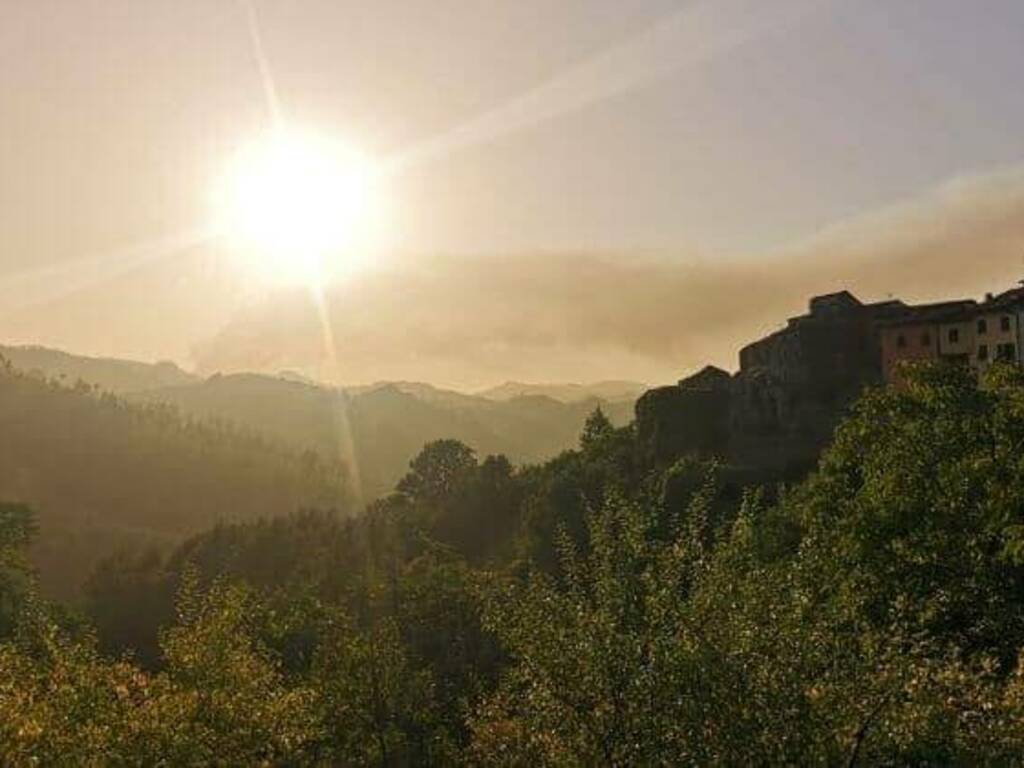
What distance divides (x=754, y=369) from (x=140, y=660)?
87.1 meters

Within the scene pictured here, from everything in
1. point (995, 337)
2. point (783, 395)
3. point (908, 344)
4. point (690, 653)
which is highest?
point (908, 344)

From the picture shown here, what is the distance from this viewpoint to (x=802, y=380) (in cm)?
12150

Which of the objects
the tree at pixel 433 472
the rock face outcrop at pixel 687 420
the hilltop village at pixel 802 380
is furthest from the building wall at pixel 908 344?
the tree at pixel 433 472

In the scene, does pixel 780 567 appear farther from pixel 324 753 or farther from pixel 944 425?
pixel 324 753

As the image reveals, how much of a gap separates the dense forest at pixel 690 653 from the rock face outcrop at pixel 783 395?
163 feet

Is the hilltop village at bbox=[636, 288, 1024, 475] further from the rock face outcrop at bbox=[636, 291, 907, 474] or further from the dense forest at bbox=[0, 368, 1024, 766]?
the dense forest at bbox=[0, 368, 1024, 766]

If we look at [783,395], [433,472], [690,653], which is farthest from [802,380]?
[690,653]

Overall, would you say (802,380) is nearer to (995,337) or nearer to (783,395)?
(783,395)

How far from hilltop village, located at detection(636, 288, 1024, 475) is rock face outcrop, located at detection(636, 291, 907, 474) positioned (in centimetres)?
12

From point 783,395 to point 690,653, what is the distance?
10406cm

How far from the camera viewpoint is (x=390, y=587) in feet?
269

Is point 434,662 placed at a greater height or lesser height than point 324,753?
lesser

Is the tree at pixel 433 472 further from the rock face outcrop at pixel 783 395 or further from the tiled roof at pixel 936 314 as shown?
the tiled roof at pixel 936 314

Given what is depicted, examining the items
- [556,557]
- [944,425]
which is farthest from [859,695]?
[556,557]
